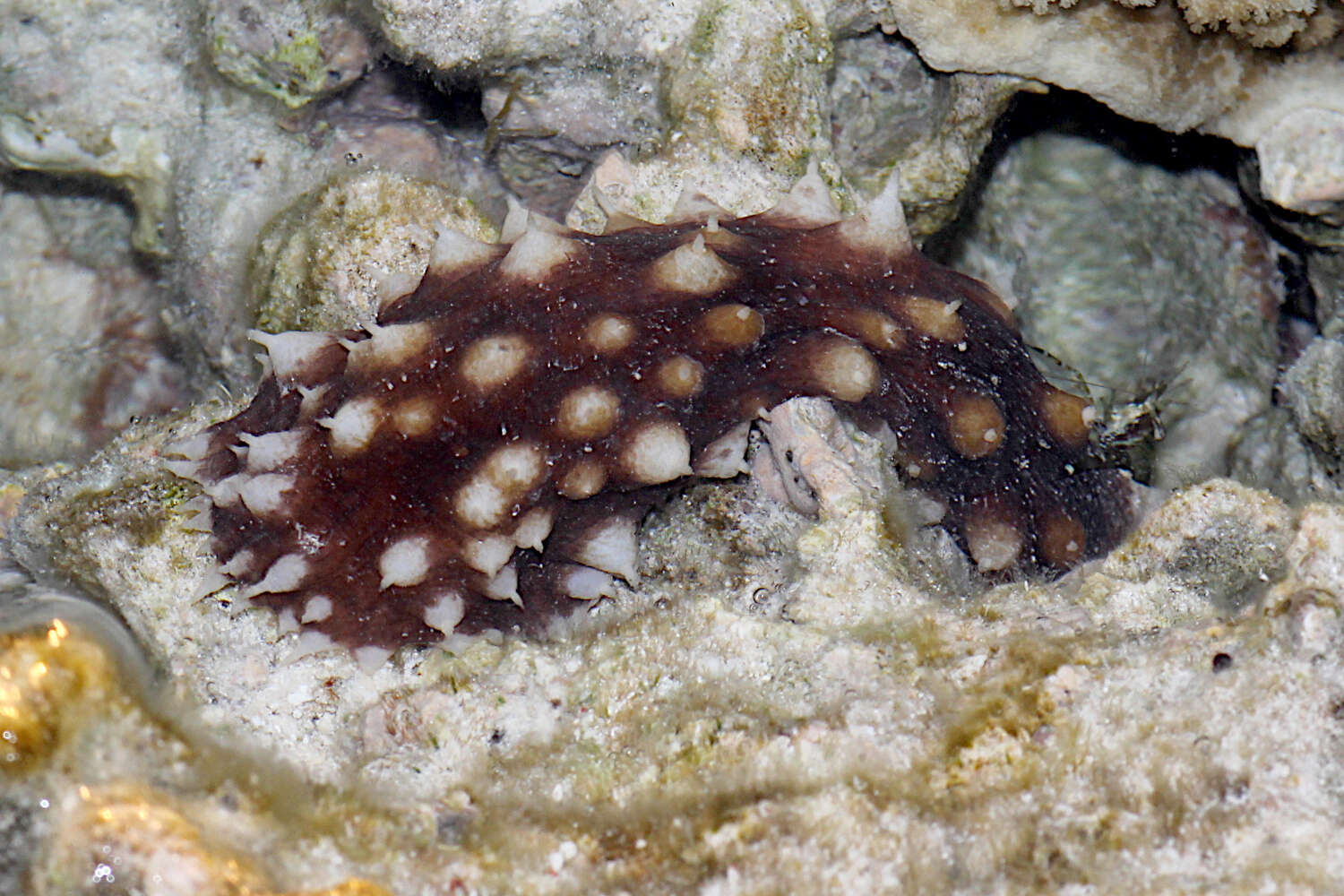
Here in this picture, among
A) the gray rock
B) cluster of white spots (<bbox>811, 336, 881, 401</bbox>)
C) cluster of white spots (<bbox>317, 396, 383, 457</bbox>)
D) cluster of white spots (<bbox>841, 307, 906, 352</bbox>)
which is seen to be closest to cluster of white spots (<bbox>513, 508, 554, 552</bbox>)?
cluster of white spots (<bbox>317, 396, 383, 457</bbox>)

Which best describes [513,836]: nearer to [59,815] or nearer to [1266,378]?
[59,815]

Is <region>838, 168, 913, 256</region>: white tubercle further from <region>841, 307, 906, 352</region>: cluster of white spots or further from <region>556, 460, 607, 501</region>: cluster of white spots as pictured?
<region>556, 460, 607, 501</region>: cluster of white spots

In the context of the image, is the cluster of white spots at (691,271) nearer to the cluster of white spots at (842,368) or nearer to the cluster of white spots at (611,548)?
the cluster of white spots at (842,368)

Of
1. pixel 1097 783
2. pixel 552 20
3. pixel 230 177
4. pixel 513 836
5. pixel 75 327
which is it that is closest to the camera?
pixel 1097 783

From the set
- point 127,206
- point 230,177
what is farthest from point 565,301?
point 127,206

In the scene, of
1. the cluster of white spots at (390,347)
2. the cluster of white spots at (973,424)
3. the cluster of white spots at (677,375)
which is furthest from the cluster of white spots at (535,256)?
the cluster of white spots at (973,424)

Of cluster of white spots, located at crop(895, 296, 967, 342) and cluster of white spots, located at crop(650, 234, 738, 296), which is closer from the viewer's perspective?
cluster of white spots, located at crop(650, 234, 738, 296)

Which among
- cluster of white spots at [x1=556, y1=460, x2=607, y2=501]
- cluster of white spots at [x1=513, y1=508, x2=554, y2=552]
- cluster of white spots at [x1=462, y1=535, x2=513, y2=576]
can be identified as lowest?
cluster of white spots at [x1=462, y1=535, x2=513, y2=576]
